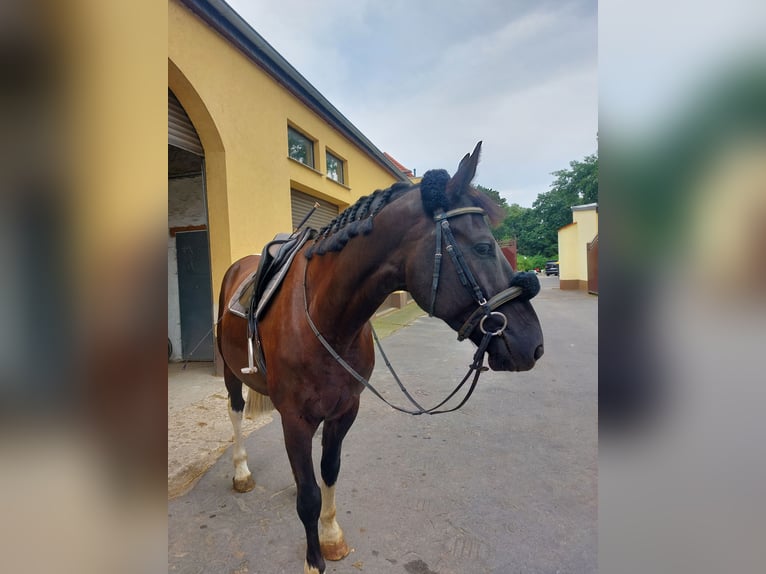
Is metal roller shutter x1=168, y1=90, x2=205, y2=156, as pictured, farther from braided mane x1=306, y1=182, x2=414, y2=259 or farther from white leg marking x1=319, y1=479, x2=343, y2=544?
white leg marking x1=319, y1=479, x2=343, y2=544

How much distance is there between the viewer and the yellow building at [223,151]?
4559 mm

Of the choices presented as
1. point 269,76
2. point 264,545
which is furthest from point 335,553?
point 269,76

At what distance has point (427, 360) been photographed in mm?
6035

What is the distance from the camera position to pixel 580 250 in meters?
15.8

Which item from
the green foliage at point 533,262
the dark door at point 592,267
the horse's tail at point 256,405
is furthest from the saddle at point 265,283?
the green foliage at point 533,262

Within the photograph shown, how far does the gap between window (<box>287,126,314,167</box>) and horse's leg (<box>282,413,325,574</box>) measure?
6.27 metres

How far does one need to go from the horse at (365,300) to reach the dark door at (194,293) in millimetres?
4397

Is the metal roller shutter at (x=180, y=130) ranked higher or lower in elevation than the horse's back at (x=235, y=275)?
higher

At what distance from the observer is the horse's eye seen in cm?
135

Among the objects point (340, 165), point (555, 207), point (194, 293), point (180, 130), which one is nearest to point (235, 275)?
point (180, 130)

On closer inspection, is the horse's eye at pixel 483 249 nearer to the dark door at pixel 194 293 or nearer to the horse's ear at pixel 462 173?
the horse's ear at pixel 462 173
